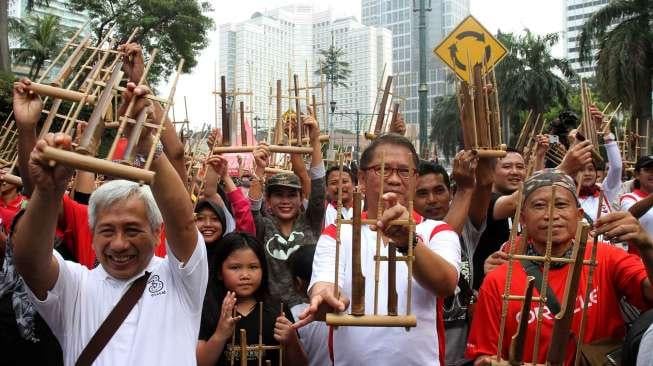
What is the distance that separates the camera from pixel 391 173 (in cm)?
302

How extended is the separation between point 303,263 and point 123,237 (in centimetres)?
167

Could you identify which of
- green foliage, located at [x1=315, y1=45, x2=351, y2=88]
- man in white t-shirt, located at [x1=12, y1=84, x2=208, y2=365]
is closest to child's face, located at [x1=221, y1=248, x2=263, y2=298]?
man in white t-shirt, located at [x1=12, y1=84, x2=208, y2=365]

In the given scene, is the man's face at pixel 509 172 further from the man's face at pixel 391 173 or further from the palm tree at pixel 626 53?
the palm tree at pixel 626 53

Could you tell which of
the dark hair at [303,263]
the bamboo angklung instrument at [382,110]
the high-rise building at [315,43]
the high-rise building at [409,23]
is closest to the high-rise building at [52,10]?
the dark hair at [303,263]

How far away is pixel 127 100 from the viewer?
249cm

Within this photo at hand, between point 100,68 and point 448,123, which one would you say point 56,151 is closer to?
point 100,68

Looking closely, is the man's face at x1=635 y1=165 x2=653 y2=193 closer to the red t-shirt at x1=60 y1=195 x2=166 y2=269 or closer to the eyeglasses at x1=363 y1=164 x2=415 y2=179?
the eyeglasses at x1=363 y1=164 x2=415 y2=179

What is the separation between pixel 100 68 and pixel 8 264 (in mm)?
1159

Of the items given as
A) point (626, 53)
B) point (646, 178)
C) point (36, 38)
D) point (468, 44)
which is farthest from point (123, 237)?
point (36, 38)

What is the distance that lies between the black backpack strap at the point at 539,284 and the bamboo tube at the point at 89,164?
184 cm

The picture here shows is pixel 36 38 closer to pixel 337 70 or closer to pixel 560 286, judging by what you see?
pixel 337 70

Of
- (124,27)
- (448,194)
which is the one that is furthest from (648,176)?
(124,27)

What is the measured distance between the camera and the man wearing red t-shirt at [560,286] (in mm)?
3029

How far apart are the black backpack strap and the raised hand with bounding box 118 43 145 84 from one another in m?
1.91
